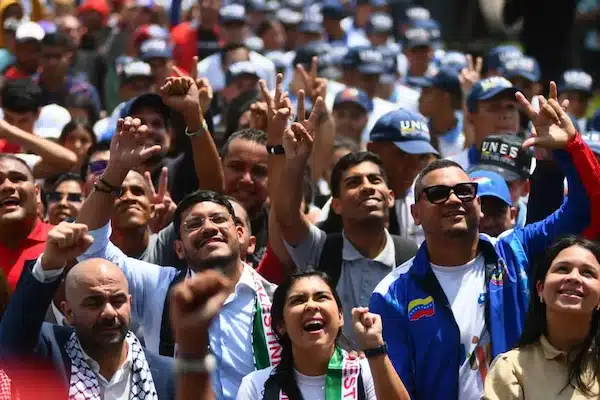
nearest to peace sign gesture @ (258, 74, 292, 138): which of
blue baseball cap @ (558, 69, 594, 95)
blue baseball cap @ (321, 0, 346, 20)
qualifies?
blue baseball cap @ (558, 69, 594, 95)

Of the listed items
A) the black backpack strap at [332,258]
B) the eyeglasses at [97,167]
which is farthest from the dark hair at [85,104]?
the black backpack strap at [332,258]

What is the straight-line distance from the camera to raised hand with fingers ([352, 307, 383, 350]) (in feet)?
20.0

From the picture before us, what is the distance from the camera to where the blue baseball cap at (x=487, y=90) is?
31.8 ft

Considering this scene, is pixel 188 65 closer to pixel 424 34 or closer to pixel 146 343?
pixel 424 34

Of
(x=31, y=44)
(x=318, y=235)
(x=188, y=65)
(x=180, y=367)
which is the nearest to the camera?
(x=180, y=367)

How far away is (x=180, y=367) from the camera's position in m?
3.74

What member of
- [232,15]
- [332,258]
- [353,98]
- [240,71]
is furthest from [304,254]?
[232,15]

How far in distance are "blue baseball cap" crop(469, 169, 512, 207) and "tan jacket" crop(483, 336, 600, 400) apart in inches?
59.4

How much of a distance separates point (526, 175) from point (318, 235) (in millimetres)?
1528

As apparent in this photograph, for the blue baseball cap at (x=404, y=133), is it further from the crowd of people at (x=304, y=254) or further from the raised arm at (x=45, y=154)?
the raised arm at (x=45, y=154)

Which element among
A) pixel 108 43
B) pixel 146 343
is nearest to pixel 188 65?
pixel 108 43

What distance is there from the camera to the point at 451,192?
676 cm

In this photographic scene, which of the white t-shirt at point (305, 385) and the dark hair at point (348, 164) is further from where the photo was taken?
the dark hair at point (348, 164)

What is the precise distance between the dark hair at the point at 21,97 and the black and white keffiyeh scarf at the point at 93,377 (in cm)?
396
